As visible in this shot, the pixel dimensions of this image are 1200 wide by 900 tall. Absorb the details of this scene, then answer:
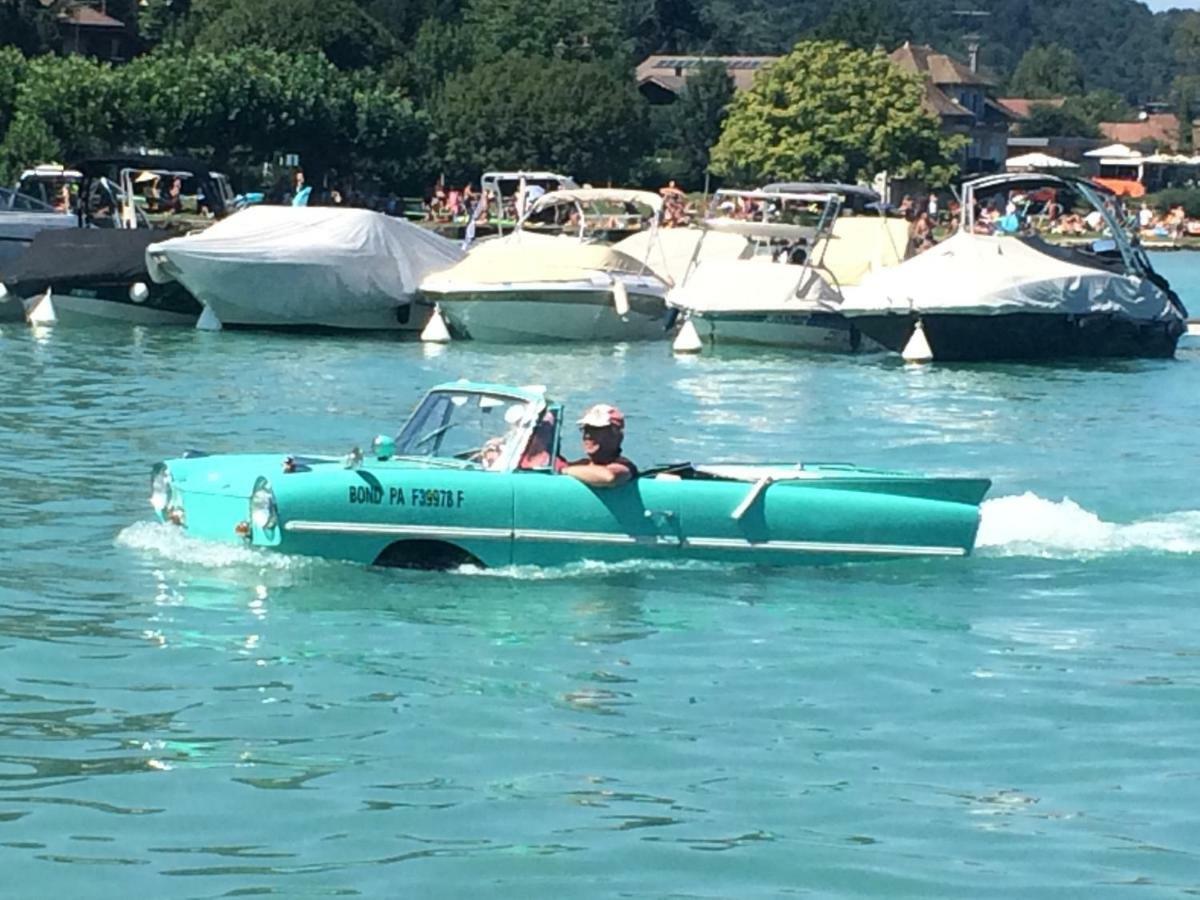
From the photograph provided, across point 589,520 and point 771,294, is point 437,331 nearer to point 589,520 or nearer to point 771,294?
point 771,294

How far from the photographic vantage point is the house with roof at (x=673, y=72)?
130m

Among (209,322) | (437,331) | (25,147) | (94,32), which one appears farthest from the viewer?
(94,32)

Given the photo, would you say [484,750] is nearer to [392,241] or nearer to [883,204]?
[392,241]

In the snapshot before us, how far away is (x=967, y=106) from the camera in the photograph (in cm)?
15200

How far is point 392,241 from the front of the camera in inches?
1336

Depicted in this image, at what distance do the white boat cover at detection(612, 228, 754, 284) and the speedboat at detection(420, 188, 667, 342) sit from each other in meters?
1.19

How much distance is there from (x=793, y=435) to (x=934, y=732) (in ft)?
40.0

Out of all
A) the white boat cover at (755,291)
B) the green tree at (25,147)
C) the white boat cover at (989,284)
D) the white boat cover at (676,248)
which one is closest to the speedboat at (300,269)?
the white boat cover at (676,248)

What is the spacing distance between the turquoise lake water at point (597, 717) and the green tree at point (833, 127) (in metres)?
74.6

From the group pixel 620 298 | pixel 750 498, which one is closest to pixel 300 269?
pixel 620 298

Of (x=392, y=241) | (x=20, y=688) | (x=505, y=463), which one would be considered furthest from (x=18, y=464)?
(x=392, y=241)

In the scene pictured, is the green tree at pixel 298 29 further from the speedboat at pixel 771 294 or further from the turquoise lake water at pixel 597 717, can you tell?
the turquoise lake water at pixel 597 717

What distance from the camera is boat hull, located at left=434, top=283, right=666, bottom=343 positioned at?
3256cm

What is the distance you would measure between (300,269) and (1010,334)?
31.2 feet
